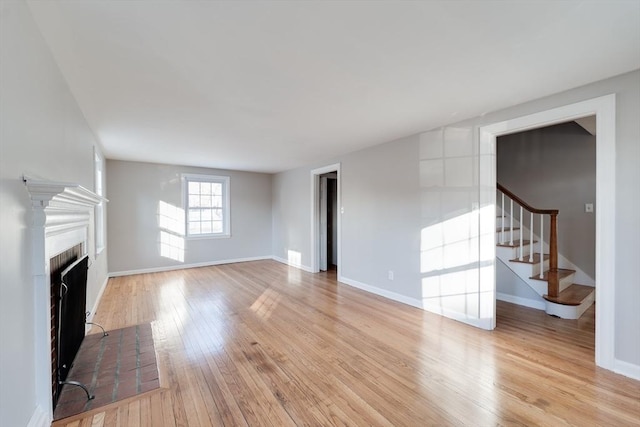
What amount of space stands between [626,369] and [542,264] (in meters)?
1.67

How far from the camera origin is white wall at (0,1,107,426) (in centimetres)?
113

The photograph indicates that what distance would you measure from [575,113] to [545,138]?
2223 millimetres

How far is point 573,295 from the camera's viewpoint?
3.44m

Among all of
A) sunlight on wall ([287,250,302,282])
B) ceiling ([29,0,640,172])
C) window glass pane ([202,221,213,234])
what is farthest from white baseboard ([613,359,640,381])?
window glass pane ([202,221,213,234])

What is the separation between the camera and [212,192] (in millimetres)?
6594

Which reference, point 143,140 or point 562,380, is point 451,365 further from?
point 143,140

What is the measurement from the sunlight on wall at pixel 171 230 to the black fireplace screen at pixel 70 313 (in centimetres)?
372

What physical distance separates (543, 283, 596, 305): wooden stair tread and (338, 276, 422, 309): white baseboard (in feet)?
5.19

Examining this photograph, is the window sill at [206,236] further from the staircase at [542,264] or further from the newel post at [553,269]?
the newel post at [553,269]

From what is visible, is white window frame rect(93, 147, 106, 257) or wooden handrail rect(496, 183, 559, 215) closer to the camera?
wooden handrail rect(496, 183, 559, 215)

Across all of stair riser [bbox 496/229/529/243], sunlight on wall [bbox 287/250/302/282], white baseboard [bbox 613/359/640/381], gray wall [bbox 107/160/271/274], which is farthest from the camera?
sunlight on wall [bbox 287/250/302/282]

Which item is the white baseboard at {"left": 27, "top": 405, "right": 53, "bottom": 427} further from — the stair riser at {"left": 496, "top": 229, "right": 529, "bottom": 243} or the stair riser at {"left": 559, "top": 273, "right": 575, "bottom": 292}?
the stair riser at {"left": 559, "top": 273, "right": 575, "bottom": 292}

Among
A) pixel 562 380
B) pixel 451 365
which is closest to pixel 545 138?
pixel 562 380

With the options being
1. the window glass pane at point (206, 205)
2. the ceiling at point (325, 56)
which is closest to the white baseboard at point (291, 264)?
the window glass pane at point (206, 205)
